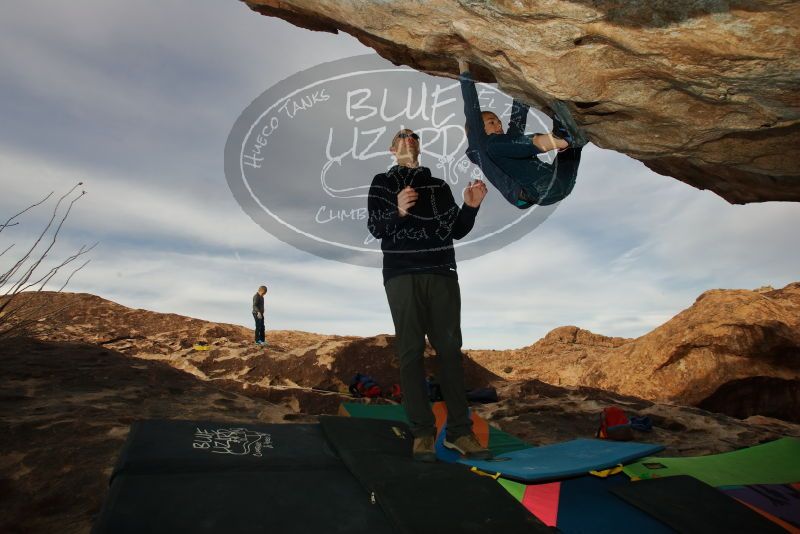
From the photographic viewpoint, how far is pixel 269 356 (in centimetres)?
970

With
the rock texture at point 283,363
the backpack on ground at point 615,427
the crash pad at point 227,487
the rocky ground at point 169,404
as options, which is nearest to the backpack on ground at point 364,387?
the rock texture at point 283,363

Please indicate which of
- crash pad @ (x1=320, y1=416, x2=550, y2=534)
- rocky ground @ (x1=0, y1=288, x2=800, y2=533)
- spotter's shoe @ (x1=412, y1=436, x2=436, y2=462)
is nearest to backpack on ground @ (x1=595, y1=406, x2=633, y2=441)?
rocky ground @ (x1=0, y1=288, x2=800, y2=533)

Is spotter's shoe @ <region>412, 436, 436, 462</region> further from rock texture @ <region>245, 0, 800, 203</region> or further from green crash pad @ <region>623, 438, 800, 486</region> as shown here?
rock texture @ <region>245, 0, 800, 203</region>

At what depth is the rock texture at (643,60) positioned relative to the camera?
7.62 ft

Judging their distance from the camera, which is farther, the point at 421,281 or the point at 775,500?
the point at 421,281

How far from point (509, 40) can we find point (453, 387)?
2.54 meters

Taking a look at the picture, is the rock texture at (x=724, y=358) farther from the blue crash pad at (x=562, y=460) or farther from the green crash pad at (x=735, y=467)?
the blue crash pad at (x=562, y=460)

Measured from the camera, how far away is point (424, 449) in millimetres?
3264

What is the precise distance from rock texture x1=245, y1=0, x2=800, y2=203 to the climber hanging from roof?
198mm

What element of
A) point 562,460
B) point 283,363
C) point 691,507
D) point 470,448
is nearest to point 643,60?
point 691,507

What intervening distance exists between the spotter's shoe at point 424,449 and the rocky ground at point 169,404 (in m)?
1.90

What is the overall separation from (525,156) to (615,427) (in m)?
3.11

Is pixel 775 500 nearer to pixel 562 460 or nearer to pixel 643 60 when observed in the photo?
pixel 562 460

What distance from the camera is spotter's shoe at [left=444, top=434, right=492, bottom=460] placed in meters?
3.39
